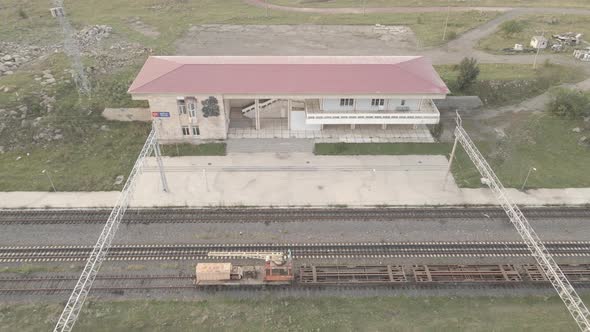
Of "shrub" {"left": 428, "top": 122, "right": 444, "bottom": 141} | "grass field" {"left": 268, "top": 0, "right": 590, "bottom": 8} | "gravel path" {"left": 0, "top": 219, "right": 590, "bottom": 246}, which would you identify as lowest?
"gravel path" {"left": 0, "top": 219, "right": 590, "bottom": 246}

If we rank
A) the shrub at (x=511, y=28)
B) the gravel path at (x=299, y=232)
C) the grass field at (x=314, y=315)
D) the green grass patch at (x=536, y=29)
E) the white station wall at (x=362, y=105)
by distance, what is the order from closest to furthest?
the grass field at (x=314, y=315) → the gravel path at (x=299, y=232) → the white station wall at (x=362, y=105) → the green grass patch at (x=536, y=29) → the shrub at (x=511, y=28)

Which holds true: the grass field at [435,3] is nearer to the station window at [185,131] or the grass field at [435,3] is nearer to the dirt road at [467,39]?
the dirt road at [467,39]

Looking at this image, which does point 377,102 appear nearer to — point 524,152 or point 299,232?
point 524,152

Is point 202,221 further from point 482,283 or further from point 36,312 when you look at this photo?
point 482,283

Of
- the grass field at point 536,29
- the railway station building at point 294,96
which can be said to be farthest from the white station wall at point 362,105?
the grass field at point 536,29

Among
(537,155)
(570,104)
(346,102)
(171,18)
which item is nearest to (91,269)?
(346,102)

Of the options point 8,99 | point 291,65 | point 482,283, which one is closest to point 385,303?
point 482,283

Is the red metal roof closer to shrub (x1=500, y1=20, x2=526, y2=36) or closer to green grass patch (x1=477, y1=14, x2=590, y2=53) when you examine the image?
green grass patch (x1=477, y1=14, x2=590, y2=53)

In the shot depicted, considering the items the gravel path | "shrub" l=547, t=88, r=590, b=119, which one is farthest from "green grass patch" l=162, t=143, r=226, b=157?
"shrub" l=547, t=88, r=590, b=119
